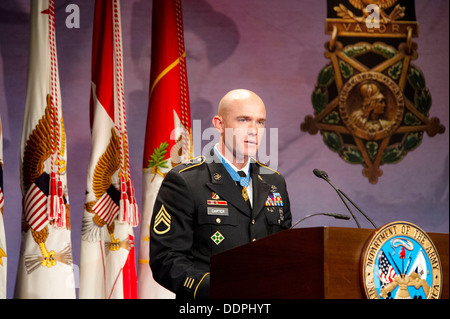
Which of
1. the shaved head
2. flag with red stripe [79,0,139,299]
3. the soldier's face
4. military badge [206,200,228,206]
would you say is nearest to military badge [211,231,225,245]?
military badge [206,200,228,206]

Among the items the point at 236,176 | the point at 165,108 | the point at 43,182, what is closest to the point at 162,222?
the point at 236,176

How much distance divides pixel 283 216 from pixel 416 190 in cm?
268

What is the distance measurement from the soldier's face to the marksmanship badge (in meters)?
0.91

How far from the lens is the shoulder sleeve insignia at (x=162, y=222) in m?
2.38

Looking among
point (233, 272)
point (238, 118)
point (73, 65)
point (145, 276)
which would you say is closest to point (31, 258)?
point (145, 276)

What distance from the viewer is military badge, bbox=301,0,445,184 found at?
4.94 meters

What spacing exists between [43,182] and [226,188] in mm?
1547

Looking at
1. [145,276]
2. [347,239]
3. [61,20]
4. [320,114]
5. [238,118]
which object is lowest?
[145,276]

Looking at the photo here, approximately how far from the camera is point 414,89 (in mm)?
5039

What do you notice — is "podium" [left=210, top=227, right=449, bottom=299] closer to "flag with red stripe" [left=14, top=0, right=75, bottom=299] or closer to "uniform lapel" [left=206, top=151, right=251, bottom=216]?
"uniform lapel" [left=206, top=151, right=251, bottom=216]

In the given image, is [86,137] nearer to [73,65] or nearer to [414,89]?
[73,65]

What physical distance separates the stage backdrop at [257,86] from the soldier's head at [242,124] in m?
1.66

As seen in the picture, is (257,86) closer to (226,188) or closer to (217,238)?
(226,188)

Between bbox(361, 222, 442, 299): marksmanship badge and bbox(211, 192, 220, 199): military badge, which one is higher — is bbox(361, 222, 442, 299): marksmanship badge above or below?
below
